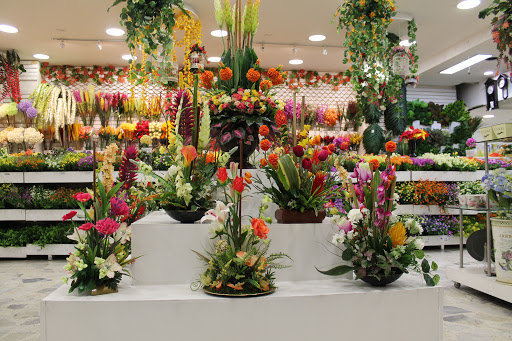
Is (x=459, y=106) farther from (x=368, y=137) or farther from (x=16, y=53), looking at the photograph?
(x=16, y=53)

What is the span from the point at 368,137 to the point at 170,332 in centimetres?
644

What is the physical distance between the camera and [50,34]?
6520 mm

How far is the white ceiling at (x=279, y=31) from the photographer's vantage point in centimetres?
558

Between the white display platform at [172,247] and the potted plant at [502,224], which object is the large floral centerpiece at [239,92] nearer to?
the white display platform at [172,247]

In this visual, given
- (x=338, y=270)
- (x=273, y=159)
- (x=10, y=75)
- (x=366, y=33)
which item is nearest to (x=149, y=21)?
(x=366, y=33)

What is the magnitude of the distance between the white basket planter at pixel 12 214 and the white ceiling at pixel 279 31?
258cm

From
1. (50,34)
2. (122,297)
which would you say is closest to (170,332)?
(122,297)

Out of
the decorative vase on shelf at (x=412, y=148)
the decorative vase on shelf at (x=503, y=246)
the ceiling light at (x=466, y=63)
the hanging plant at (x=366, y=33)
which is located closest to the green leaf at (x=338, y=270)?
the decorative vase on shelf at (x=503, y=246)

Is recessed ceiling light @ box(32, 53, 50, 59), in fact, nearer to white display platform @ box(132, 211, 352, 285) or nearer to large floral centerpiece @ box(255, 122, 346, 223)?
white display platform @ box(132, 211, 352, 285)

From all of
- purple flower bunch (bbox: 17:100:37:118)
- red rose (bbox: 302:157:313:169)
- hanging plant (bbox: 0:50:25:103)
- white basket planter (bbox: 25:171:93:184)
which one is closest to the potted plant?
red rose (bbox: 302:157:313:169)

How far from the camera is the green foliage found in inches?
296

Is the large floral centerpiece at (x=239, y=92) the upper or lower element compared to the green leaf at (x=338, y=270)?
upper

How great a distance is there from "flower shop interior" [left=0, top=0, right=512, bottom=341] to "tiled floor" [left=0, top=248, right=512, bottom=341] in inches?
1.0

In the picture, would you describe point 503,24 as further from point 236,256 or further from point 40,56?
point 40,56
